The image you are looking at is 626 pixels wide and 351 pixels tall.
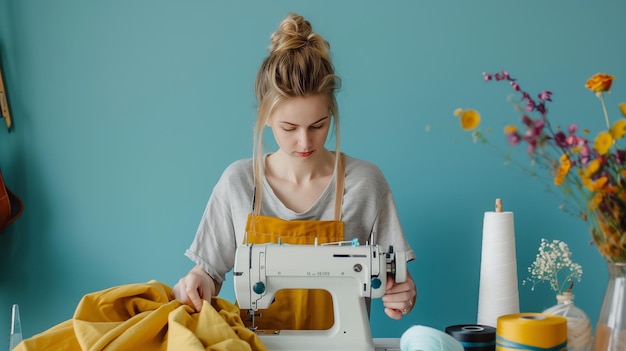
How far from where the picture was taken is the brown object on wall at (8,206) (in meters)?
2.31

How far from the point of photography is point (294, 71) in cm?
193

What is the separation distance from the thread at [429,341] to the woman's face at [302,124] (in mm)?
576

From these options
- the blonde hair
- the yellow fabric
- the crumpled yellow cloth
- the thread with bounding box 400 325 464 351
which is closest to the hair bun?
the blonde hair

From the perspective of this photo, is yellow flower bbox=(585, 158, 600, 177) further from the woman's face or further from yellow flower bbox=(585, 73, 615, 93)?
the woman's face

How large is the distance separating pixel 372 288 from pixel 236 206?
20.9 inches

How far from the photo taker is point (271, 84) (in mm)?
1949

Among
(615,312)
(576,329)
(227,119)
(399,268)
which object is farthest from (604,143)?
(227,119)

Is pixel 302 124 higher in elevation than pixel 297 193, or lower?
higher

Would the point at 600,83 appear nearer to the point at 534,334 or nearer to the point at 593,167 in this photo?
the point at 593,167

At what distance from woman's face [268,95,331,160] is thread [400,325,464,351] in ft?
1.89

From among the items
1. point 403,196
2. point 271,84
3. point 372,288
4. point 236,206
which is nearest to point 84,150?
point 236,206

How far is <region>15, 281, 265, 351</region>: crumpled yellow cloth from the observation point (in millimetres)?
1521

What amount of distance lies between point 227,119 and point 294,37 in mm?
535

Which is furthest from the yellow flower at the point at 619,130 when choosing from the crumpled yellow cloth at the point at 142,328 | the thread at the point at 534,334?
the crumpled yellow cloth at the point at 142,328
